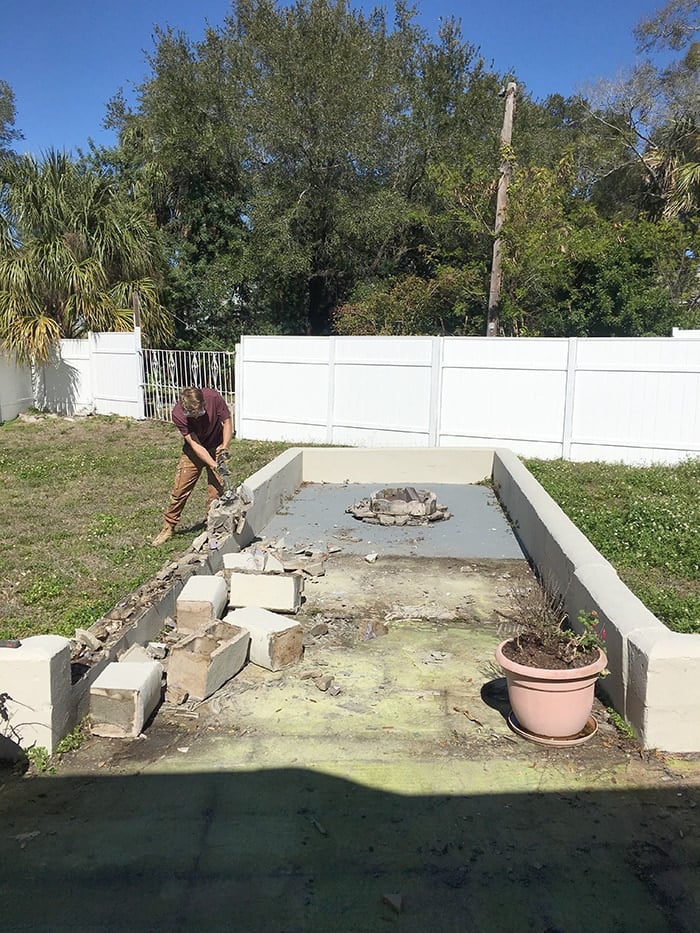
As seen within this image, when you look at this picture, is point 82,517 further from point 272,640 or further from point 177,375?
point 177,375

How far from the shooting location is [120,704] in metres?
3.46

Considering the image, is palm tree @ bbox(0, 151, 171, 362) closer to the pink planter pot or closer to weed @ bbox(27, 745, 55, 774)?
weed @ bbox(27, 745, 55, 774)

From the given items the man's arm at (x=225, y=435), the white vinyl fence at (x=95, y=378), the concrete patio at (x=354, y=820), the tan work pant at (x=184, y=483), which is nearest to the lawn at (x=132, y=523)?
the tan work pant at (x=184, y=483)

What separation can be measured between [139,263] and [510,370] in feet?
32.9

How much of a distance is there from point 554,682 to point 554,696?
8 centimetres

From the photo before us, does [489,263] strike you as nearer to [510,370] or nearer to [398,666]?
[510,370]

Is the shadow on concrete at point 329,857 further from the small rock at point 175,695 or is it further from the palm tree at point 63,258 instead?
the palm tree at point 63,258

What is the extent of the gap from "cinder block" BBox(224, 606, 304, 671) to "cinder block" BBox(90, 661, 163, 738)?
782 mm

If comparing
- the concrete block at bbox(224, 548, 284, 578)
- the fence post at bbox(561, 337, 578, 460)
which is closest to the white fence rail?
the fence post at bbox(561, 337, 578, 460)

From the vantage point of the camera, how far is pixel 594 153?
22.3m

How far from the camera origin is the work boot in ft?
21.9

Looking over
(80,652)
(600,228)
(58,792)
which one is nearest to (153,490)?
(80,652)

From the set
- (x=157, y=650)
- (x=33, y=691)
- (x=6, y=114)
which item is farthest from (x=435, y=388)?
Result: (x=6, y=114)

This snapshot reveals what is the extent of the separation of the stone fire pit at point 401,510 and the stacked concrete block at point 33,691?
184 inches
